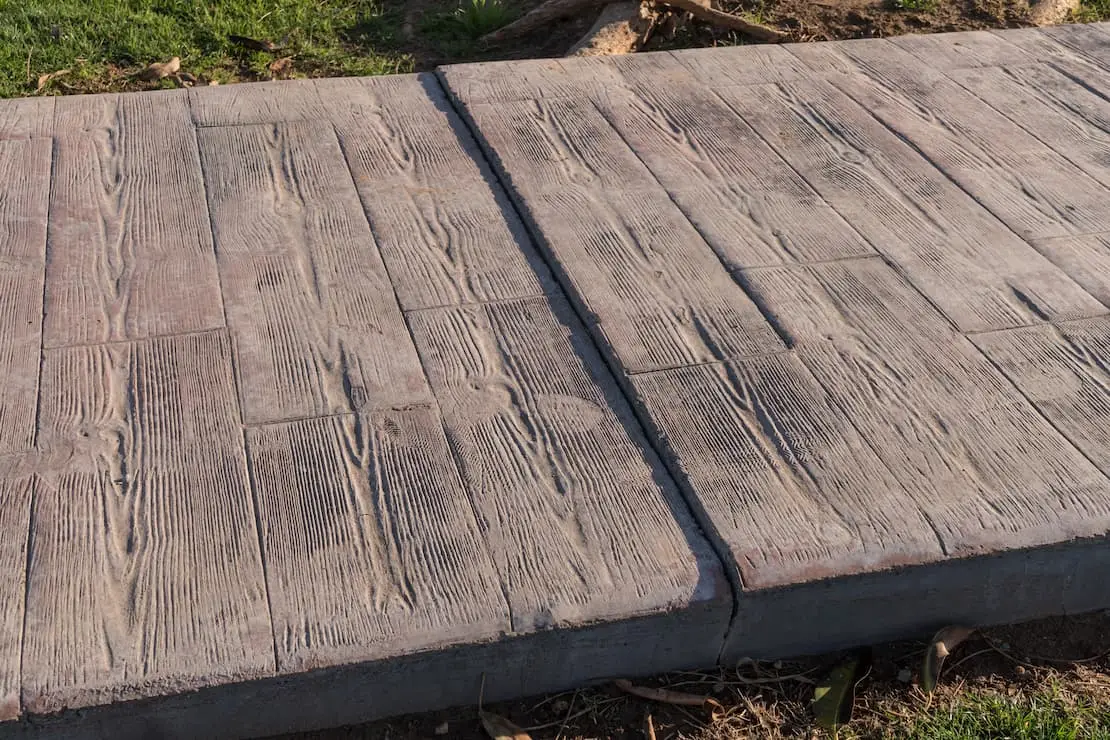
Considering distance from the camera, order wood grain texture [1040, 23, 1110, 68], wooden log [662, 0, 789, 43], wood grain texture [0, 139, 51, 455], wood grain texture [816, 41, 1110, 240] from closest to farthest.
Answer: wood grain texture [0, 139, 51, 455] → wood grain texture [816, 41, 1110, 240] → wood grain texture [1040, 23, 1110, 68] → wooden log [662, 0, 789, 43]

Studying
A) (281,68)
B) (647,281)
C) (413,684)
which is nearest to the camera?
(413,684)

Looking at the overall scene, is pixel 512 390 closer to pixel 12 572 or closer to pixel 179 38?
pixel 12 572

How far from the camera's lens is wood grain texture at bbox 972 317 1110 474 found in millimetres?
2482

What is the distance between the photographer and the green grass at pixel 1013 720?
2.08 m

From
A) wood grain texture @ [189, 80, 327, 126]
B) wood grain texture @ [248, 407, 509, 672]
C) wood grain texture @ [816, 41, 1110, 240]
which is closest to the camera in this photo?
wood grain texture @ [248, 407, 509, 672]

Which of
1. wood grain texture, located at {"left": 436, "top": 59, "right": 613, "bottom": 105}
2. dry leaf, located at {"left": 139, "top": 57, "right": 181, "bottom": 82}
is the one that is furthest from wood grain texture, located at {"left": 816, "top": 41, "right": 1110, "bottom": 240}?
dry leaf, located at {"left": 139, "top": 57, "right": 181, "bottom": 82}

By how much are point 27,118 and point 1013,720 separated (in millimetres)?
3170

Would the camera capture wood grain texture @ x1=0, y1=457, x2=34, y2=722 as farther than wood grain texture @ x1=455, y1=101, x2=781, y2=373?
No

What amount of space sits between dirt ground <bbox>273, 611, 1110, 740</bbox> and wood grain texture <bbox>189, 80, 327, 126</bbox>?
2.22m

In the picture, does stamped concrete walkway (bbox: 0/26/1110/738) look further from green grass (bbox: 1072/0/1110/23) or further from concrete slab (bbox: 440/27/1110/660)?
green grass (bbox: 1072/0/1110/23)

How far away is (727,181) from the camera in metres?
3.43

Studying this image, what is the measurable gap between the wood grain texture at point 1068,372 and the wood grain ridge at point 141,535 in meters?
1.68

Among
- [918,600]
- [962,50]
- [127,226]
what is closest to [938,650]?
[918,600]

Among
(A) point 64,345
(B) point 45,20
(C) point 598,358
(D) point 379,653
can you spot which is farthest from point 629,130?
(B) point 45,20
